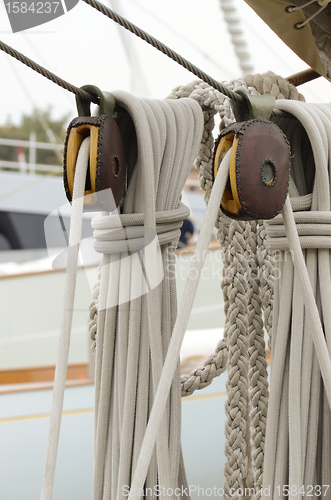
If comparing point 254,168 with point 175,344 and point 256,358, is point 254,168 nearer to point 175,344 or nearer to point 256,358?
point 175,344

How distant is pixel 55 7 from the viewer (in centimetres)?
89

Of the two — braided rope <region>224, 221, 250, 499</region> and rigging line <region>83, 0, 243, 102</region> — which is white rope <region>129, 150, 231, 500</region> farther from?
braided rope <region>224, 221, 250, 499</region>

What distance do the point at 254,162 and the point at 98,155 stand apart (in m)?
0.13

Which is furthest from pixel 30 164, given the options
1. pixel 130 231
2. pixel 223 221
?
pixel 130 231

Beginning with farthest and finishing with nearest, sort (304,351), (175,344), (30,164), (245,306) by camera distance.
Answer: (30,164)
(245,306)
(304,351)
(175,344)

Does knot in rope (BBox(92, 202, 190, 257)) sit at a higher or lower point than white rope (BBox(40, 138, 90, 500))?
higher

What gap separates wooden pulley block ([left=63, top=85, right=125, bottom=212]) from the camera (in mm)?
399

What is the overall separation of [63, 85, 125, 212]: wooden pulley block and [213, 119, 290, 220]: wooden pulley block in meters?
0.09

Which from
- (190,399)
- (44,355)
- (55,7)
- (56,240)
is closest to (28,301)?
(44,355)

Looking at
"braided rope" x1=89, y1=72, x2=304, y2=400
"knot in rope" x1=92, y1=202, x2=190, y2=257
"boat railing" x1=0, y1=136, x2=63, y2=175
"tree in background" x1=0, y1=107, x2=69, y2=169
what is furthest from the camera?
"tree in background" x1=0, y1=107, x2=69, y2=169

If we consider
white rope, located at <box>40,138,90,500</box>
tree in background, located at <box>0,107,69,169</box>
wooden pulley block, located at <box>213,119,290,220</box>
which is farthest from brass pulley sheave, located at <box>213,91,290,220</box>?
tree in background, located at <box>0,107,69,169</box>

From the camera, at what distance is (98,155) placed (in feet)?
1.30

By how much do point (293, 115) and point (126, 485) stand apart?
41 cm

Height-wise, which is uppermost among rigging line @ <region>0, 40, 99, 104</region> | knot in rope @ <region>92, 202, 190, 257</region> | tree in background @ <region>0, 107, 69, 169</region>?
tree in background @ <region>0, 107, 69, 169</region>
